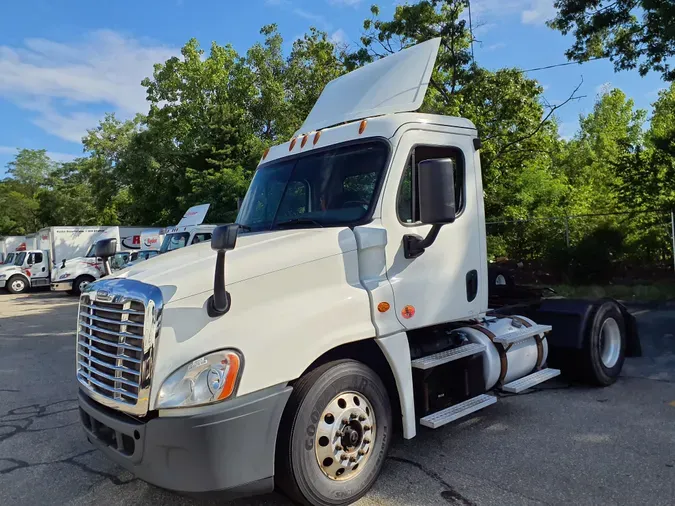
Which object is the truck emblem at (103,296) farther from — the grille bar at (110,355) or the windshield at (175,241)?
the windshield at (175,241)

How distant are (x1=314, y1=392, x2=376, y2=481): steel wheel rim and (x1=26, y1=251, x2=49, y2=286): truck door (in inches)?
1081

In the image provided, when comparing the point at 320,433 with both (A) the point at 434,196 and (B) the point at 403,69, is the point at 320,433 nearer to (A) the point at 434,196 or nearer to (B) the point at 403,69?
(A) the point at 434,196

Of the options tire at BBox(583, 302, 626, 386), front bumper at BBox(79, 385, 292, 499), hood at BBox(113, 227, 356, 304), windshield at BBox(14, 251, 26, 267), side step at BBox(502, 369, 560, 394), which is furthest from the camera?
windshield at BBox(14, 251, 26, 267)

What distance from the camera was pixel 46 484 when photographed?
403 cm

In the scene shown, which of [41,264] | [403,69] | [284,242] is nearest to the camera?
[284,242]

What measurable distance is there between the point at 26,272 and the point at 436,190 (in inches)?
1101

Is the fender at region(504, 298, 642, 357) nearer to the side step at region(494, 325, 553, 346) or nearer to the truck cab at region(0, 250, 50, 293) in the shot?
the side step at region(494, 325, 553, 346)

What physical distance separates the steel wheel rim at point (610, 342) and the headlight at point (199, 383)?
4.82 meters

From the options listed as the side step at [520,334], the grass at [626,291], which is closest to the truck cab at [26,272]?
the grass at [626,291]

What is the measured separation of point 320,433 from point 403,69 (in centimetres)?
317

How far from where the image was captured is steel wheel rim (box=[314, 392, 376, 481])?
3.26 m

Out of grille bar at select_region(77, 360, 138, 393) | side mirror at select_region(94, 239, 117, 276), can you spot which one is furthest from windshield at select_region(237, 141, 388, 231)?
grille bar at select_region(77, 360, 138, 393)

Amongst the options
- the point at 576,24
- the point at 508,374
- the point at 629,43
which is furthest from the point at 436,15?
the point at 508,374

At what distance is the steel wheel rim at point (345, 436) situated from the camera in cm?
326
